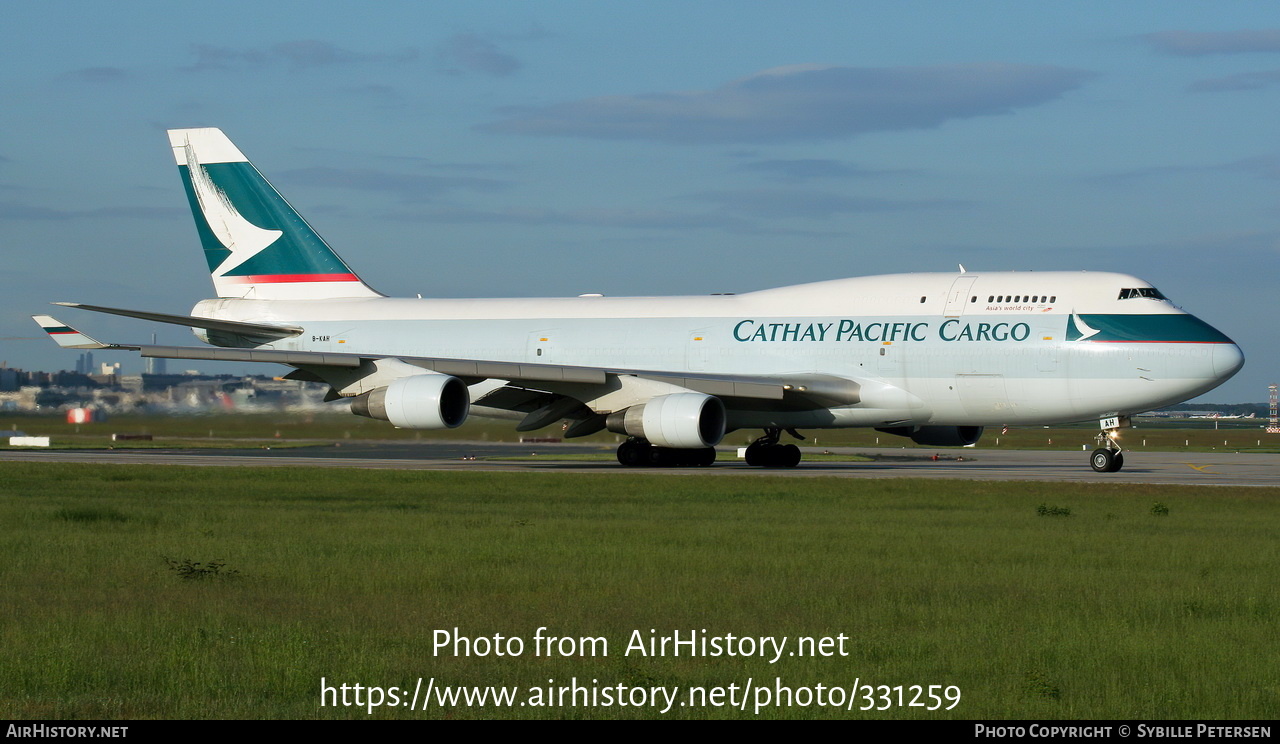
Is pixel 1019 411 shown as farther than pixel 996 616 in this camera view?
Yes

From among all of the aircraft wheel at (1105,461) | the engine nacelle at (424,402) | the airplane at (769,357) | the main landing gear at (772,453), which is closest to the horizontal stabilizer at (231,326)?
the airplane at (769,357)

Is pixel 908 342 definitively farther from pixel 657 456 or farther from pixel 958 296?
pixel 657 456

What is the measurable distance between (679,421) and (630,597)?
17.8 metres

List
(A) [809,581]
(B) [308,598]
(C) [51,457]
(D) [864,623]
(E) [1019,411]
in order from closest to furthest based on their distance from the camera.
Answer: (D) [864,623] → (B) [308,598] → (A) [809,581] → (E) [1019,411] → (C) [51,457]

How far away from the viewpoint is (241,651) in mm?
8758

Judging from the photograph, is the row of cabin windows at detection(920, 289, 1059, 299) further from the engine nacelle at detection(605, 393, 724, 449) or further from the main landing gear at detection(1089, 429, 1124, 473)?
the engine nacelle at detection(605, 393, 724, 449)

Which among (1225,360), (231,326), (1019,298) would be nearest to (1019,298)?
(1019,298)

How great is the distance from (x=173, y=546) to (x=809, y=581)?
666 centimetres

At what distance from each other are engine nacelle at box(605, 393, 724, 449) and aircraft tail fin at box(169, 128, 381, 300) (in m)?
11.8

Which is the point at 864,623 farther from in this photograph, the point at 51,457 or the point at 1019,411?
the point at 51,457

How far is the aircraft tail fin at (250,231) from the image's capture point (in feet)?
124

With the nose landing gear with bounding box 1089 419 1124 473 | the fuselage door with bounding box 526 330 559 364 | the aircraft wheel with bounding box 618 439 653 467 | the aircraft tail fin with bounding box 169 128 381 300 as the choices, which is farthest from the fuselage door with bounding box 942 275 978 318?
the aircraft tail fin with bounding box 169 128 381 300

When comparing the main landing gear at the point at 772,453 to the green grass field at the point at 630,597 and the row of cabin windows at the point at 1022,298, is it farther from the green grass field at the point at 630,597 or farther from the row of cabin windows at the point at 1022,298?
the green grass field at the point at 630,597
